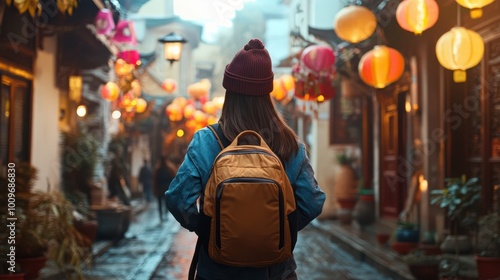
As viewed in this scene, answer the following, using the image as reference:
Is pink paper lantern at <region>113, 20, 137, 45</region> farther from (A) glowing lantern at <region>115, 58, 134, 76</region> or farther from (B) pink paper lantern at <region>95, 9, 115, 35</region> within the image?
(B) pink paper lantern at <region>95, 9, 115, 35</region>

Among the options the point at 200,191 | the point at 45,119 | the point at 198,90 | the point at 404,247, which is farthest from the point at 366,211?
the point at 200,191

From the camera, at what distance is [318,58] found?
13.4m

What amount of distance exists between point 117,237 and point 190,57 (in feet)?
130

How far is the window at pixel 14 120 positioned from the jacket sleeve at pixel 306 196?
8.11 m

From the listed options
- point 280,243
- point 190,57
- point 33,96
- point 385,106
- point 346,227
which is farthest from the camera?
point 190,57

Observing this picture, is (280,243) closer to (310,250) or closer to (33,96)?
(33,96)

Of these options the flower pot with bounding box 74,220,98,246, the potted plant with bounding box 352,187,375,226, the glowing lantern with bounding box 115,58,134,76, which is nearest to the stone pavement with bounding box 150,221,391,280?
the potted plant with bounding box 352,187,375,226

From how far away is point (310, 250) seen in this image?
15781mm

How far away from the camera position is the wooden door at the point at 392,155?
16828 millimetres

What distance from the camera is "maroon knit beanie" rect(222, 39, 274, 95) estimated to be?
368 cm

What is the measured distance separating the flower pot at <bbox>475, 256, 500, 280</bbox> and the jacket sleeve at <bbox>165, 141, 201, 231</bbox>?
615cm

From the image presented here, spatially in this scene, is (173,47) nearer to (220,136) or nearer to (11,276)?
(11,276)

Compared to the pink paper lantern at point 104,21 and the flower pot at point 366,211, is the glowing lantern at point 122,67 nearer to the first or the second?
the pink paper lantern at point 104,21

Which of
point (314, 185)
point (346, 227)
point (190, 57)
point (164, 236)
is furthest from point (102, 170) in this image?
point (190, 57)
